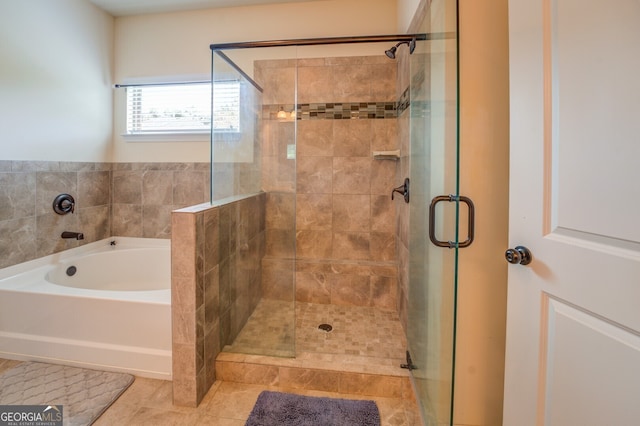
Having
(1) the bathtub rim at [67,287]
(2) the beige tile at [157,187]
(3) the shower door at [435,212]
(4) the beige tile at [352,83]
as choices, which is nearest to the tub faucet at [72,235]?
(1) the bathtub rim at [67,287]

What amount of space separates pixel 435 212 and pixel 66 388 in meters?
2.14

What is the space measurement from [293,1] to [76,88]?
2.07m

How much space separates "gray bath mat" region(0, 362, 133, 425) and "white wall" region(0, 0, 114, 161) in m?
1.42

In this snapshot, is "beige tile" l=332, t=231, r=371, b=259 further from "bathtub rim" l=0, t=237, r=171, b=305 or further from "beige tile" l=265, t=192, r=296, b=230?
"bathtub rim" l=0, t=237, r=171, b=305

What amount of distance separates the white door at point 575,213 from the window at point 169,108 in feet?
8.26

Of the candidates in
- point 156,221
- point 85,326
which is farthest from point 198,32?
point 85,326

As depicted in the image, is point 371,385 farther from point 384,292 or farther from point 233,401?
point 384,292

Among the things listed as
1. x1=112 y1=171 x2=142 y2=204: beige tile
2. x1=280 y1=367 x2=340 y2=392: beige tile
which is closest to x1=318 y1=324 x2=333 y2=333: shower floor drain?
x1=280 y1=367 x2=340 y2=392: beige tile

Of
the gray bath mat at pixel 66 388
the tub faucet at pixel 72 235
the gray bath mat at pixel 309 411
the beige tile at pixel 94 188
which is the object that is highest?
the beige tile at pixel 94 188

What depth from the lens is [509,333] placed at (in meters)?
0.96

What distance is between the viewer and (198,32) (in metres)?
2.59

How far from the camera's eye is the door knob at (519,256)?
0.88 meters

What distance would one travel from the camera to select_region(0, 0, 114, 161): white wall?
188 cm

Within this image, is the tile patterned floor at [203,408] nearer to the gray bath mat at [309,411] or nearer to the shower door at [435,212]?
the gray bath mat at [309,411]
